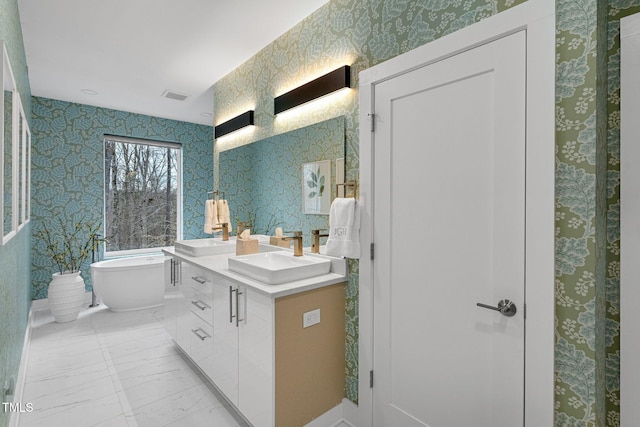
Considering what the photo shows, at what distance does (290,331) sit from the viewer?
1.69 meters

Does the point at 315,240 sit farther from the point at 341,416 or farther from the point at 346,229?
the point at 341,416

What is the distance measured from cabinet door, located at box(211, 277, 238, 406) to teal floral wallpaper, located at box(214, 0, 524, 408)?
0.67 metres

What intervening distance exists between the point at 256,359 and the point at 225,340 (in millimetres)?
366

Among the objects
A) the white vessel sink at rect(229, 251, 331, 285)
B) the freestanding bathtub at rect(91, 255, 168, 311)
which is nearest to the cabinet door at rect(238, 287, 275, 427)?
the white vessel sink at rect(229, 251, 331, 285)

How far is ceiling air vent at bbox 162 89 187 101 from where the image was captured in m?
3.67

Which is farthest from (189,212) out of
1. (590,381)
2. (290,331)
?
(590,381)

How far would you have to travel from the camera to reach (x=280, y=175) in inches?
100

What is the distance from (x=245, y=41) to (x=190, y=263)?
69.7 inches

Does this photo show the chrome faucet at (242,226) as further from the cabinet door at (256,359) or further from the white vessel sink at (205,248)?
the cabinet door at (256,359)

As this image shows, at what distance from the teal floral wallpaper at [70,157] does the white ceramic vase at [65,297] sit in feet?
2.17
